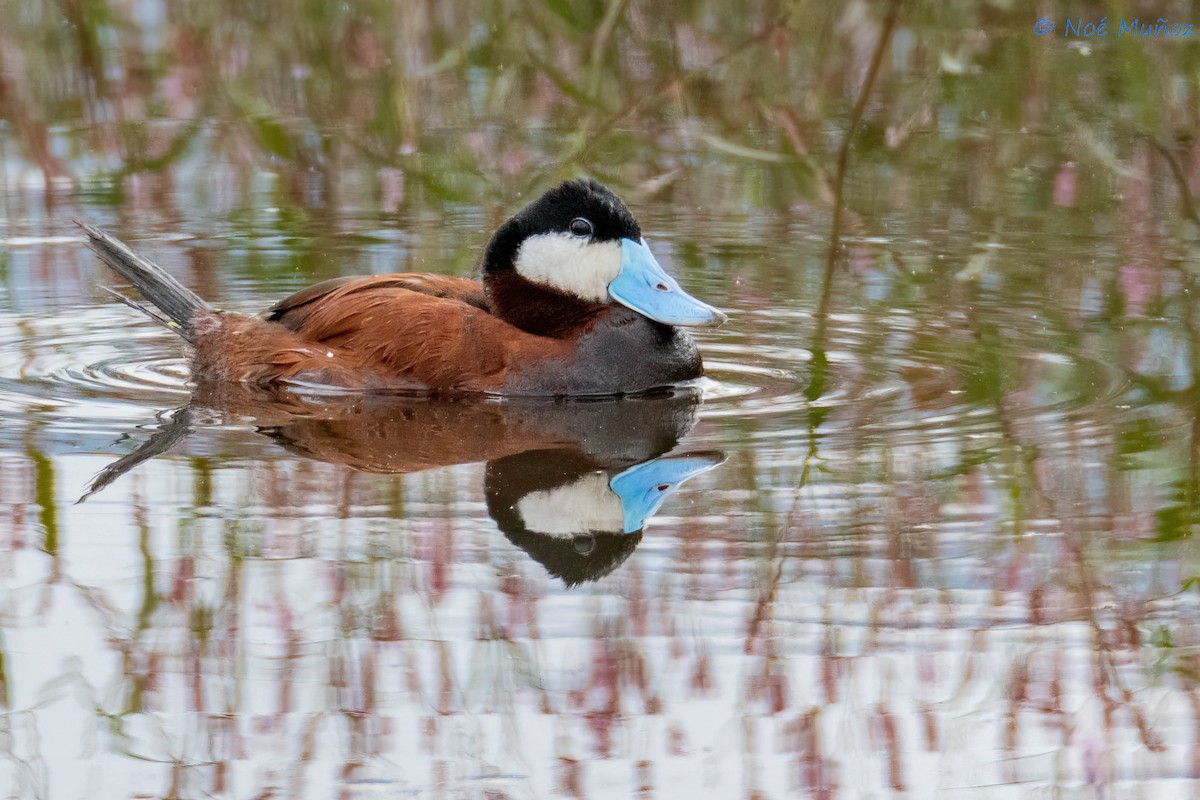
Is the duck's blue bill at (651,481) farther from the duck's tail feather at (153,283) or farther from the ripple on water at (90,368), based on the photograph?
the duck's tail feather at (153,283)

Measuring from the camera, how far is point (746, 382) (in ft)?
20.0

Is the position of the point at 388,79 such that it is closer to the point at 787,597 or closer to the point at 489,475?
the point at 489,475

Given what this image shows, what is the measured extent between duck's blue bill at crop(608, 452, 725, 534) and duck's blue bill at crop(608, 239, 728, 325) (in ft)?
3.43

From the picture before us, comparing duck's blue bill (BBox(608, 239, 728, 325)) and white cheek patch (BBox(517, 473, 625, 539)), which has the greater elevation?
duck's blue bill (BBox(608, 239, 728, 325))

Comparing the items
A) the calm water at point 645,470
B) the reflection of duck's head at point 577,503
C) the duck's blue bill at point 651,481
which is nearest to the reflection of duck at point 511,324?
the calm water at point 645,470

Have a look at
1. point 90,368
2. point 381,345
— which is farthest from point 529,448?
point 90,368

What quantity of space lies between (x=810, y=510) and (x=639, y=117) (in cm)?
570

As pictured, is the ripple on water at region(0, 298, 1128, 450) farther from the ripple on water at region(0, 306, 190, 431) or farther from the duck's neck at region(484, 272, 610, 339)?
the duck's neck at region(484, 272, 610, 339)

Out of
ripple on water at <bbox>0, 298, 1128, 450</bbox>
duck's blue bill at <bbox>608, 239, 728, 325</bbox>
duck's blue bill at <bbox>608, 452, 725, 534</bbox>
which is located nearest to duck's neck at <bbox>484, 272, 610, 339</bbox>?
duck's blue bill at <bbox>608, 239, 728, 325</bbox>

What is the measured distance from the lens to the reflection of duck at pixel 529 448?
442 cm

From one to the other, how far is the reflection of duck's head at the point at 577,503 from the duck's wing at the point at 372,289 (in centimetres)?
113

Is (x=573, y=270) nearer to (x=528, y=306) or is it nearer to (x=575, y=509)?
(x=528, y=306)

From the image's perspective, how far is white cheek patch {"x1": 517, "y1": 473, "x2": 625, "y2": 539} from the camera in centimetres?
444

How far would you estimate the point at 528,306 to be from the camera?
612 cm
